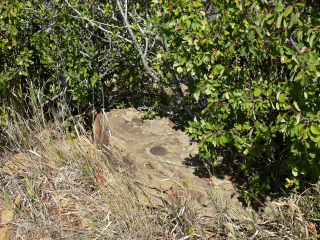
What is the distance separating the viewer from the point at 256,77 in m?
3.03

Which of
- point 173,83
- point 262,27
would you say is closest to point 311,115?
point 262,27

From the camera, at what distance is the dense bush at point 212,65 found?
2.31 metres

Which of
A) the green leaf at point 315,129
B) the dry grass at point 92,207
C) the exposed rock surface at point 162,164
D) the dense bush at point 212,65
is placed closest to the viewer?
the green leaf at point 315,129

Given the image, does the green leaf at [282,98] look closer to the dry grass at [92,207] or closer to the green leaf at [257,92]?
the green leaf at [257,92]

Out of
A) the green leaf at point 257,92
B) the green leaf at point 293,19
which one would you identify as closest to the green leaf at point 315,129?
the green leaf at point 257,92

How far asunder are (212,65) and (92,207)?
170 centimetres

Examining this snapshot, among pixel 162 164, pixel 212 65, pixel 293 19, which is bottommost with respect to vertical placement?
pixel 162 164

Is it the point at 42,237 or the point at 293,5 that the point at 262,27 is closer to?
the point at 293,5

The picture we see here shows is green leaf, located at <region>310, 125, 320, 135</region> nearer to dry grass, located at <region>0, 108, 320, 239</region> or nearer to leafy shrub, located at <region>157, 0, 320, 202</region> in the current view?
leafy shrub, located at <region>157, 0, 320, 202</region>

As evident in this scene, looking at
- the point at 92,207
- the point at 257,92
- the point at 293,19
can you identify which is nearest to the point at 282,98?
the point at 257,92

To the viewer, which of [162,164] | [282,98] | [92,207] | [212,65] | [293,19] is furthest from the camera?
[162,164]

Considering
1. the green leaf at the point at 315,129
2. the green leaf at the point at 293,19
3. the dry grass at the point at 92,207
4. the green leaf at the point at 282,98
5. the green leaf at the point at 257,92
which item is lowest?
the dry grass at the point at 92,207

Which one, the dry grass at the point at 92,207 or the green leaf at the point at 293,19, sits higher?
the green leaf at the point at 293,19

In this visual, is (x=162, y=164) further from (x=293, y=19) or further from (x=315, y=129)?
(x=293, y=19)
